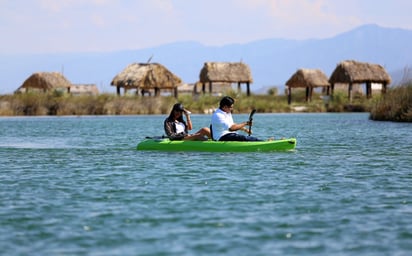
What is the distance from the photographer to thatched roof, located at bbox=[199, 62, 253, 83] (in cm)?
6719

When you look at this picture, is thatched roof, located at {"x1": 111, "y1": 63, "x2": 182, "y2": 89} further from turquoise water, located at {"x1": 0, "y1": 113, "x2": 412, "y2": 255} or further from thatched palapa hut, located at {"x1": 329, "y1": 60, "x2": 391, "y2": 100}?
turquoise water, located at {"x1": 0, "y1": 113, "x2": 412, "y2": 255}

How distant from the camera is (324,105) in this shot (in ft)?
200

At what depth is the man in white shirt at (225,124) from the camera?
18.8 meters

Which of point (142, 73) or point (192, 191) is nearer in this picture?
point (192, 191)

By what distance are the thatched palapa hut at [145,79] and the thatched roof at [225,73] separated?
431cm

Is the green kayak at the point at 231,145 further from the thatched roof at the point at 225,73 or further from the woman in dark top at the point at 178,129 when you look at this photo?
the thatched roof at the point at 225,73

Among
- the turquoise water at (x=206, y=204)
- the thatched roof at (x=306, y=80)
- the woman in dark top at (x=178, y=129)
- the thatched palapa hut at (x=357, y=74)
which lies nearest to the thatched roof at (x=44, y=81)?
the thatched roof at (x=306, y=80)

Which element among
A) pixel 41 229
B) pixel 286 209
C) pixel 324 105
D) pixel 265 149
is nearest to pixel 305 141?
pixel 265 149

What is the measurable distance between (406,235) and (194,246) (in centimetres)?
229

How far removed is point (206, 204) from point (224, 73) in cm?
5668

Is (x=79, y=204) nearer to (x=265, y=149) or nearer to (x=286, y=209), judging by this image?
(x=286, y=209)

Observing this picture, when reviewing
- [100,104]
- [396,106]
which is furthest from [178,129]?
[100,104]

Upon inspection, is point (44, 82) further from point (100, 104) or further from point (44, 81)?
point (100, 104)

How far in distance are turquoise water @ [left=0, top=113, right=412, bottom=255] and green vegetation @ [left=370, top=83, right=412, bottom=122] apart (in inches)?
620
